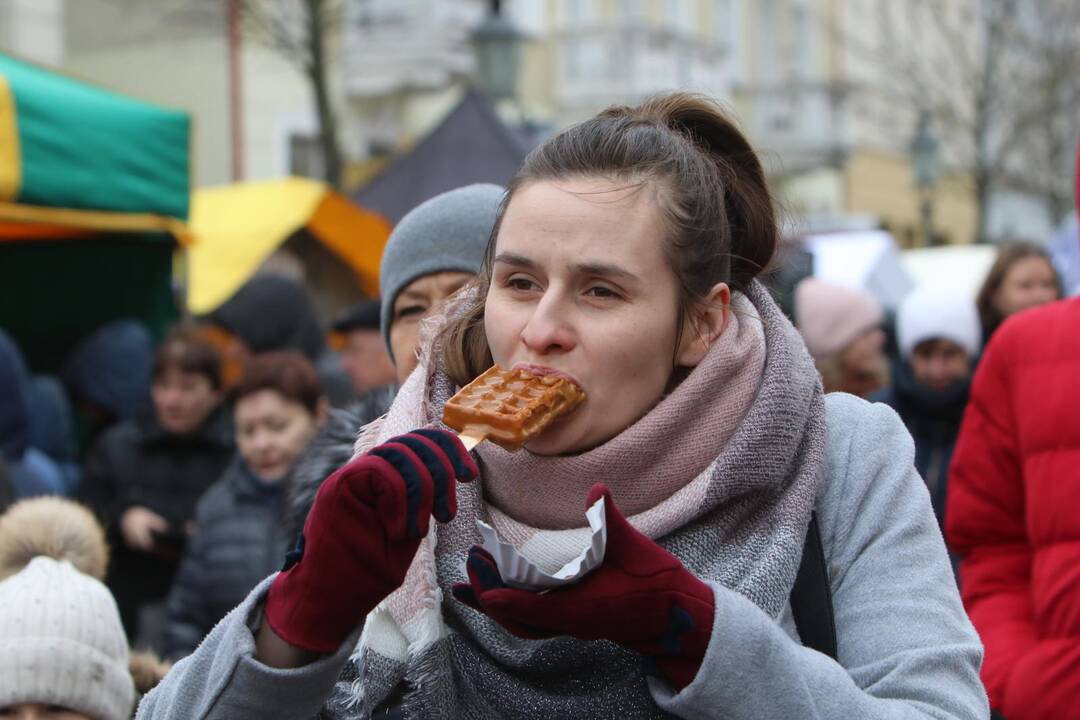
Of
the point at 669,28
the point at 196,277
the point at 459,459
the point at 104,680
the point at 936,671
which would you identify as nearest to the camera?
the point at 459,459

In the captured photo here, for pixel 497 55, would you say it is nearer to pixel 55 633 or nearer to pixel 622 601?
pixel 55 633

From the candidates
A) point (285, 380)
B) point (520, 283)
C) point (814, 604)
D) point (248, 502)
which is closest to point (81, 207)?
point (285, 380)

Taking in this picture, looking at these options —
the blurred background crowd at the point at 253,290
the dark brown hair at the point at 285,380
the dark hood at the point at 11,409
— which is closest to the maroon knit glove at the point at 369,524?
the blurred background crowd at the point at 253,290

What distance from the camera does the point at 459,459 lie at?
1.78 m

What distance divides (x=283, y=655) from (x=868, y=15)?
1313 inches

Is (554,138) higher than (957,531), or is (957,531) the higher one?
(554,138)

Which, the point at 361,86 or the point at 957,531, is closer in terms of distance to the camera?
the point at 957,531

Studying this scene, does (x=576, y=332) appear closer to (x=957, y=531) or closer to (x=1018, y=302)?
(x=957, y=531)

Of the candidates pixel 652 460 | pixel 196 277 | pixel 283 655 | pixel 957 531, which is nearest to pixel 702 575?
pixel 652 460

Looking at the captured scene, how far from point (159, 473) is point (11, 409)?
786 mm

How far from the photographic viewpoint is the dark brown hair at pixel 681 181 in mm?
2160

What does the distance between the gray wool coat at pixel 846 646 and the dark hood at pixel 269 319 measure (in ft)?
17.0

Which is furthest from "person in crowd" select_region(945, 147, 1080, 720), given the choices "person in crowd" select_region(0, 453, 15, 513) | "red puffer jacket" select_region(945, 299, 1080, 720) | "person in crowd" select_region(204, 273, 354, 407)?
"person in crowd" select_region(204, 273, 354, 407)

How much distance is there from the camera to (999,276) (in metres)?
6.51
